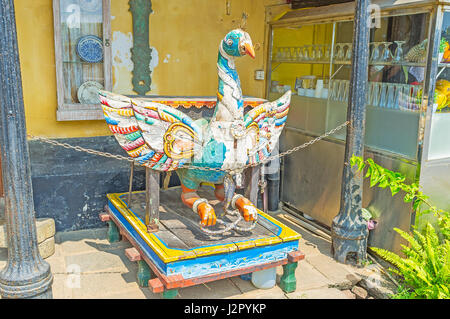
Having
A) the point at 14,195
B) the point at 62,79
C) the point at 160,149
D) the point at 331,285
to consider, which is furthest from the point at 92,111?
the point at 331,285

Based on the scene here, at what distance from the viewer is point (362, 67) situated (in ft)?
14.0

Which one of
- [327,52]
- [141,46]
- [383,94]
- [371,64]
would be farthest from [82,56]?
[383,94]

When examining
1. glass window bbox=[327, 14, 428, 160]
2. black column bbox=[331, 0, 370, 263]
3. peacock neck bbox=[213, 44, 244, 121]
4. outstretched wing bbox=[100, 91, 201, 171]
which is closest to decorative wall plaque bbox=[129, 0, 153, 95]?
outstretched wing bbox=[100, 91, 201, 171]

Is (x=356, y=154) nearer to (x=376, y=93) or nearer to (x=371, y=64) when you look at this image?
(x=376, y=93)

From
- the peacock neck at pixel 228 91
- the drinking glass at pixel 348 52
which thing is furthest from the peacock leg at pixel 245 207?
the drinking glass at pixel 348 52

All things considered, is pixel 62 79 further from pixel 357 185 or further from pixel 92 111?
pixel 357 185

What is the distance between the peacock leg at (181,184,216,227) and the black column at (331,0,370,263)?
1.43m

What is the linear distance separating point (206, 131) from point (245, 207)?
0.79 metres

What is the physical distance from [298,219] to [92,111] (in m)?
2.99

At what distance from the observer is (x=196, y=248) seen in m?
3.70

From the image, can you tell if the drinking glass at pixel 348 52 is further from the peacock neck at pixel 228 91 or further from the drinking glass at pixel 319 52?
the peacock neck at pixel 228 91

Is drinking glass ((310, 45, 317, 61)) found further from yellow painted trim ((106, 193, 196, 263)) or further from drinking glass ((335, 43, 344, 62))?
yellow painted trim ((106, 193, 196, 263))

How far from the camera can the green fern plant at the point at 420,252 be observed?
12.3 feet

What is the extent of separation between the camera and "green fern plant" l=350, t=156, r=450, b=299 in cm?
374
